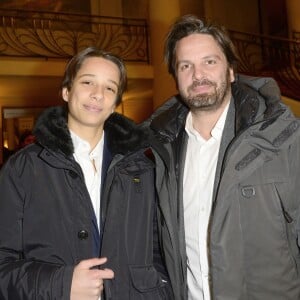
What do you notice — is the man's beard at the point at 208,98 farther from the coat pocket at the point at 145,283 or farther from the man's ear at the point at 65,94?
the coat pocket at the point at 145,283

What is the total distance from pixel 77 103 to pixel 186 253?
799 mm

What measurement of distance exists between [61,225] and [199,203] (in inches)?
23.0

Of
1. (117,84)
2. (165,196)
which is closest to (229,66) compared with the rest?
(117,84)

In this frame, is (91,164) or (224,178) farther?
(91,164)

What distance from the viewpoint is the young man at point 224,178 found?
1.37m

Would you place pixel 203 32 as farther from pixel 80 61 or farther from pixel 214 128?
pixel 80 61

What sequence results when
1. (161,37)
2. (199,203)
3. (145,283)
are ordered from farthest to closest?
(161,37)
(199,203)
(145,283)

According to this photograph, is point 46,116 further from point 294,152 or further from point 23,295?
point 294,152

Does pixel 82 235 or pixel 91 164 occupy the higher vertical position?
pixel 91 164

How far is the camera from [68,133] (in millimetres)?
1503

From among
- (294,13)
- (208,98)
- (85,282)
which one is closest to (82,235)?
(85,282)

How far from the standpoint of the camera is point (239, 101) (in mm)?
1631

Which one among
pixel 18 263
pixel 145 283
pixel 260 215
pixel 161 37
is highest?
pixel 161 37

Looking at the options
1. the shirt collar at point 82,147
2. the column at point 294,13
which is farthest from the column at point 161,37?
the shirt collar at point 82,147
